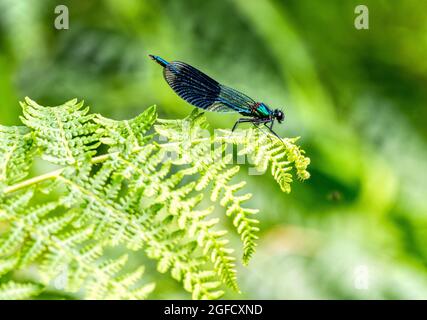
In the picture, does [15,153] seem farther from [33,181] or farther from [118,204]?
[118,204]

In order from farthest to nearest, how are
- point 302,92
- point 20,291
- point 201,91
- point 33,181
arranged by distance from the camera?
point 302,92 → point 201,91 → point 33,181 → point 20,291

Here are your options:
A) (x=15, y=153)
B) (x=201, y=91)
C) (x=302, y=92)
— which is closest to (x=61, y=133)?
(x=15, y=153)

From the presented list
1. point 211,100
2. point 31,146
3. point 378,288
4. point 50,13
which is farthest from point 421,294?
point 50,13

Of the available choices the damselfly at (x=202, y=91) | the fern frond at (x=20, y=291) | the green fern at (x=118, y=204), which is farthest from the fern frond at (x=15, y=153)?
the damselfly at (x=202, y=91)

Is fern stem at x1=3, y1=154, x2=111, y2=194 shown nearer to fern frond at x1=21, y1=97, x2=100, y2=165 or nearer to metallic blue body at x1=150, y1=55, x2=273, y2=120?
fern frond at x1=21, y1=97, x2=100, y2=165

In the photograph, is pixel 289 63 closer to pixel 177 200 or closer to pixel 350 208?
pixel 350 208
